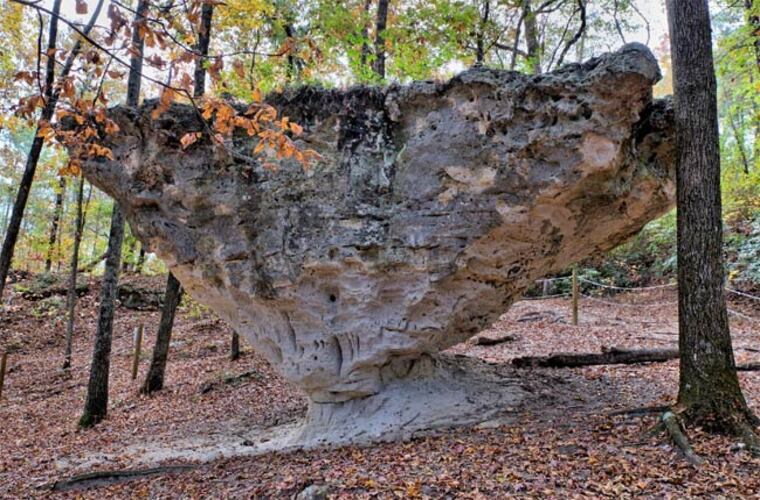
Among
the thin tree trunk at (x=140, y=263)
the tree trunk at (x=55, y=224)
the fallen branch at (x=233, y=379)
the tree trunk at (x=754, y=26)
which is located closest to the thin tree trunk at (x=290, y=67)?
the fallen branch at (x=233, y=379)

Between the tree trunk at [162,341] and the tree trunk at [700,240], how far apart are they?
8.91 meters

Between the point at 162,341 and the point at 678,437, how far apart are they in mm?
9337

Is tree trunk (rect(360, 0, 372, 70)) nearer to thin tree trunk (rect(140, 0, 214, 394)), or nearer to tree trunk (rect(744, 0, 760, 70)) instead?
thin tree trunk (rect(140, 0, 214, 394))

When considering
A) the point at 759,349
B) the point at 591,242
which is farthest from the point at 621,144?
the point at 759,349

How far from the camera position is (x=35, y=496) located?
596 centimetres

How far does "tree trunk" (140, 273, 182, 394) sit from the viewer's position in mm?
10297

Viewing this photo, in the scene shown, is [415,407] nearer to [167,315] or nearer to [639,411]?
[639,411]

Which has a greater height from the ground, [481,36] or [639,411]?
[481,36]

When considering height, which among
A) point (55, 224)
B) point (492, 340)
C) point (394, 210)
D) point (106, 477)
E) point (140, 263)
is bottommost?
point (106, 477)

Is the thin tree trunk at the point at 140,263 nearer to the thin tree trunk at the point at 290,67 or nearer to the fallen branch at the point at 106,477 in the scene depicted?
the thin tree trunk at the point at 290,67

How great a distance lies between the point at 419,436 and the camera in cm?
620

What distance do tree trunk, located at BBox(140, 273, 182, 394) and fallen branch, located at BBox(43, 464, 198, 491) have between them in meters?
4.26

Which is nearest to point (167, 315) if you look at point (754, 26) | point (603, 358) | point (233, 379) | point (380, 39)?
point (233, 379)

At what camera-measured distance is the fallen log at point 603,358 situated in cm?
828
